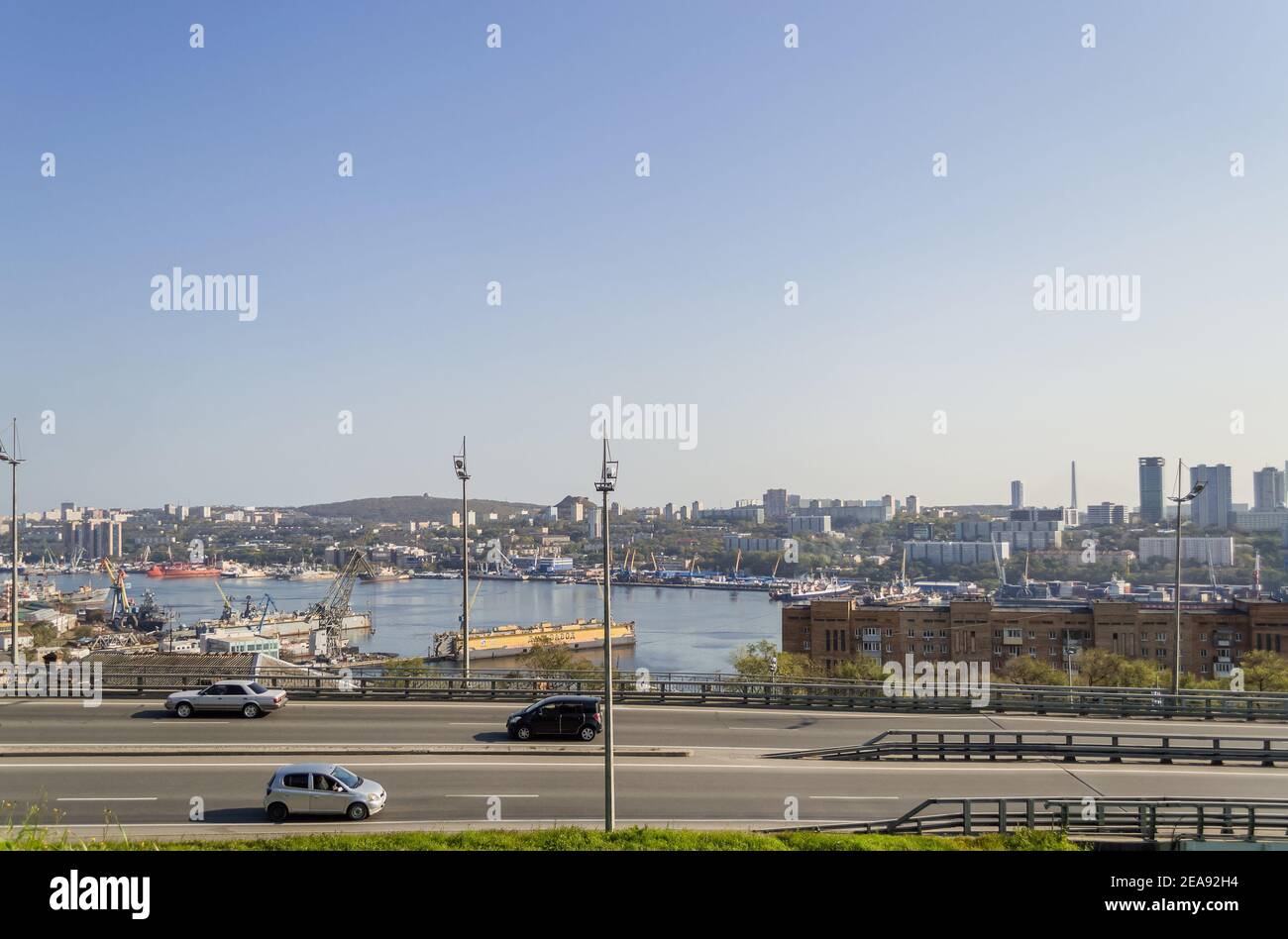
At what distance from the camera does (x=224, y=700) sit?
19.5 m

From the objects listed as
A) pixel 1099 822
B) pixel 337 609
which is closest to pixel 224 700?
pixel 1099 822

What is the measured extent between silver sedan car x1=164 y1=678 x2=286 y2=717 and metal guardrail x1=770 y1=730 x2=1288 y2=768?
425 inches

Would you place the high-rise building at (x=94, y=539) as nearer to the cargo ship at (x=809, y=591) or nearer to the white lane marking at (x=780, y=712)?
the cargo ship at (x=809, y=591)

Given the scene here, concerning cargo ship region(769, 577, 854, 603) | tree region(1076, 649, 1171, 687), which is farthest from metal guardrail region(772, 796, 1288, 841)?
cargo ship region(769, 577, 854, 603)

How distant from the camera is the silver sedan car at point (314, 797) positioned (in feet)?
42.0

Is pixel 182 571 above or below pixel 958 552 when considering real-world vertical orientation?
below

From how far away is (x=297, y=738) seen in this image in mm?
17500

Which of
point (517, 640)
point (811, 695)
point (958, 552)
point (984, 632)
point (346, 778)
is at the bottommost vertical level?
point (517, 640)

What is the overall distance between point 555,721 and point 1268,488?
503ft

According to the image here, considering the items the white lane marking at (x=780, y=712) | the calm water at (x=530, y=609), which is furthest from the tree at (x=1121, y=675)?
the calm water at (x=530, y=609)

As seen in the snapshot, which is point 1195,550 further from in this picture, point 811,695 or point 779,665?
point 811,695

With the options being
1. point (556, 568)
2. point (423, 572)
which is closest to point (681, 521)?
point (556, 568)

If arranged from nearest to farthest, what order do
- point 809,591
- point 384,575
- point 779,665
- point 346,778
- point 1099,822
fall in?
point 1099,822 < point 346,778 < point 779,665 < point 809,591 < point 384,575
